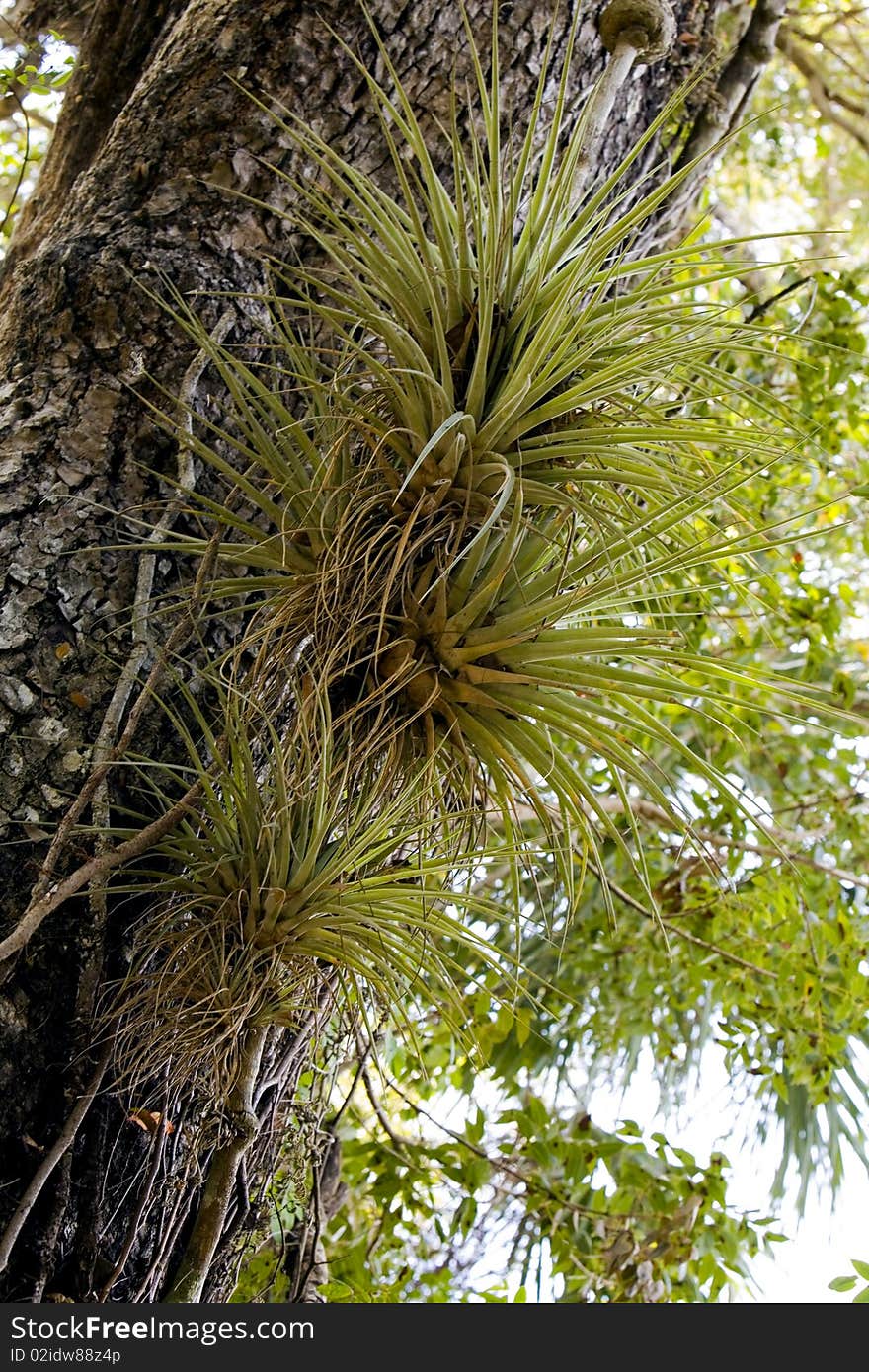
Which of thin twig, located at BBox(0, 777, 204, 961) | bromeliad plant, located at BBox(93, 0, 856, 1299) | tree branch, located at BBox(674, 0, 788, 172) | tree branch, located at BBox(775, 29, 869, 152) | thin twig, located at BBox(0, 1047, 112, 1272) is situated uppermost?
tree branch, located at BBox(775, 29, 869, 152)

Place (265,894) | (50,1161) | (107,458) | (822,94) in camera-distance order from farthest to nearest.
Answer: (822,94)
(107,458)
(265,894)
(50,1161)

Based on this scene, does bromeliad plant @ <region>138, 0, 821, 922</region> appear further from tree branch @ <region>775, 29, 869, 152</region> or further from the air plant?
tree branch @ <region>775, 29, 869, 152</region>

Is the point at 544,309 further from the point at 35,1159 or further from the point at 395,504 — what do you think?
the point at 35,1159

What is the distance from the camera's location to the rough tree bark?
3.61 ft

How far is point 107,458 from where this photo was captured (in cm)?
135

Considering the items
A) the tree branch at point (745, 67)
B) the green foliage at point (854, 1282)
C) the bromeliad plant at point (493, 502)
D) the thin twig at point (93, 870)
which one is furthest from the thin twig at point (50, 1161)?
the tree branch at point (745, 67)

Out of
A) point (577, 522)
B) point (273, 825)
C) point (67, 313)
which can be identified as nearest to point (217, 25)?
point (67, 313)

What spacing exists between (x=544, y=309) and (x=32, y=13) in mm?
1914

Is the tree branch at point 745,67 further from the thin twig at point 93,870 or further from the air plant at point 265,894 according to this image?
the thin twig at point 93,870

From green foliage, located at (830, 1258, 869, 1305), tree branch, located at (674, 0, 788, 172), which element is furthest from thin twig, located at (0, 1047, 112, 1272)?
tree branch, located at (674, 0, 788, 172)

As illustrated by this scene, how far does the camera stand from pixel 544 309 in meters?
1.14

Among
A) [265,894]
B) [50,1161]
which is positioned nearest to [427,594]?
[265,894]

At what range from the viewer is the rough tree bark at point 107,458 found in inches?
43.4

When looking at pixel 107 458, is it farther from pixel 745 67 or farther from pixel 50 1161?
pixel 745 67
